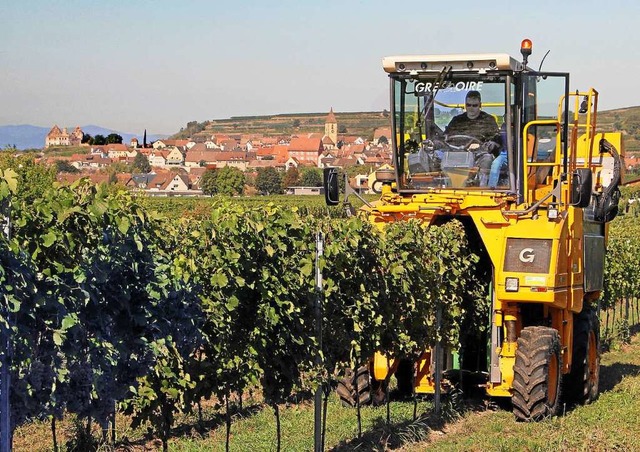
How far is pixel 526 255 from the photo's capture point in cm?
1062

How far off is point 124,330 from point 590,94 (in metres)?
7.91

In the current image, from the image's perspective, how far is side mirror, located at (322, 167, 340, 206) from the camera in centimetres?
1083

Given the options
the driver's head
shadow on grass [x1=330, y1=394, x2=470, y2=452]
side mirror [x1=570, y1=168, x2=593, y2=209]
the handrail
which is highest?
the driver's head

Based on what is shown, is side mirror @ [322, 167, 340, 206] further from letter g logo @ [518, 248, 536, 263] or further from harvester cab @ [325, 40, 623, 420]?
letter g logo @ [518, 248, 536, 263]

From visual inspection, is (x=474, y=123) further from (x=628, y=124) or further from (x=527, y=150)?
(x=628, y=124)

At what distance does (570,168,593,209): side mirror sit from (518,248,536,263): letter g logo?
0.76 meters

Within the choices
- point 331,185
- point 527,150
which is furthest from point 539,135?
point 331,185

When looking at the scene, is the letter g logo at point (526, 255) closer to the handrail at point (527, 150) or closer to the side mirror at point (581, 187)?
the side mirror at point (581, 187)

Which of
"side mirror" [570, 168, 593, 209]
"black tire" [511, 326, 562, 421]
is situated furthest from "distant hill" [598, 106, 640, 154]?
"black tire" [511, 326, 562, 421]

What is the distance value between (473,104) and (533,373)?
10.5ft

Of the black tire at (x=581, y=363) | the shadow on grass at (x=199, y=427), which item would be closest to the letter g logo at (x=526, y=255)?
the black tire at (x=581, y=363)

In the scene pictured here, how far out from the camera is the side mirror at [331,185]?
10.8m

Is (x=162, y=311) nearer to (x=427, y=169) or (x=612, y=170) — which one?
(x=427, y=169)

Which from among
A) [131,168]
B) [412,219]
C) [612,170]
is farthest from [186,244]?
[131,168]
